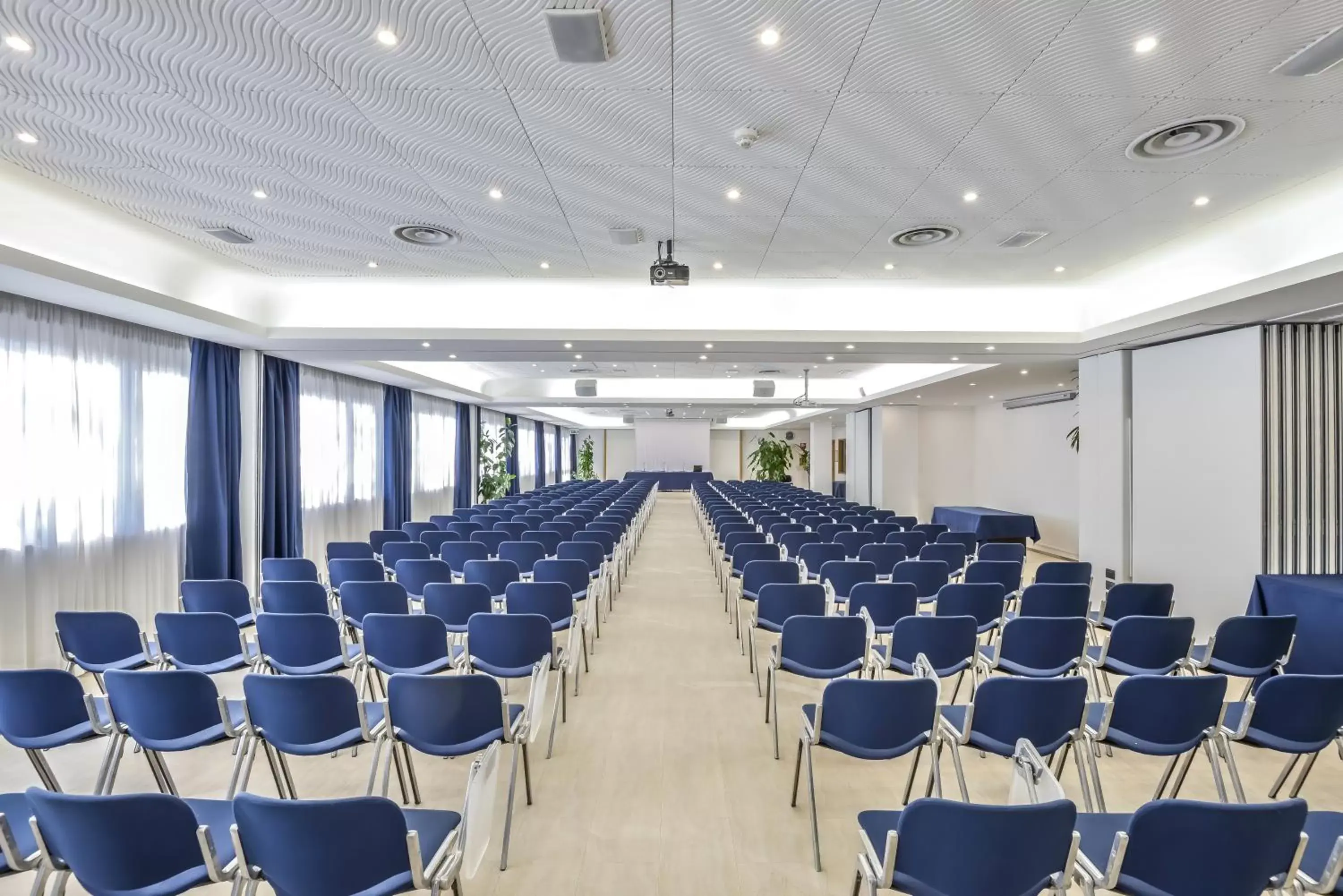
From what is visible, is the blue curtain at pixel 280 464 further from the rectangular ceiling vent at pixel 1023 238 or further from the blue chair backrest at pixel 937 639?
the rectangular ceiling vent at pixel 1023 238

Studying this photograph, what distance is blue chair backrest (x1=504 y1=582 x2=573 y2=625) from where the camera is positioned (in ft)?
18.3

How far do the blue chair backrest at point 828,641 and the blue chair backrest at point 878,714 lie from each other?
43.2 inches

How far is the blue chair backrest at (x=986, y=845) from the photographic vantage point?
6.68ft

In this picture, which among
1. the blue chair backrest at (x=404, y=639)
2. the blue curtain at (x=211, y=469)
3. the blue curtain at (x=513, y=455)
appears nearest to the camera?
the blue chair backrest at (x=404, y=639)

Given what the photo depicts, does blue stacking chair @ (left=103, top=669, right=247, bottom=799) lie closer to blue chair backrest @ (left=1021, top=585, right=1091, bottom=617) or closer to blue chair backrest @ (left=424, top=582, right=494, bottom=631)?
blue chair backrest @ (left=424, top=582, right=494, bottom=631)

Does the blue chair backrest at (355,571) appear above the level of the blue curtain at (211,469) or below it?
below

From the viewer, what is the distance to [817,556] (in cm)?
794

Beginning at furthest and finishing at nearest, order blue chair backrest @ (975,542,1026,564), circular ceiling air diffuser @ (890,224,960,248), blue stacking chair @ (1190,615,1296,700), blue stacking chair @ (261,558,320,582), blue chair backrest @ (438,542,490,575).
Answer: blue chair backrest @ (438,542,490,575), blue chair backrest @ (975,542,1026,564), blue stacking chair @ (261,558,320,582), circular ceiling air diffuser @ (890,224,960,248), blue stacking chair @ (1190,615,1296,700)

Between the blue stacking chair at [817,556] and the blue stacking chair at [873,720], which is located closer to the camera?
the blue stacking chair at [873,720]

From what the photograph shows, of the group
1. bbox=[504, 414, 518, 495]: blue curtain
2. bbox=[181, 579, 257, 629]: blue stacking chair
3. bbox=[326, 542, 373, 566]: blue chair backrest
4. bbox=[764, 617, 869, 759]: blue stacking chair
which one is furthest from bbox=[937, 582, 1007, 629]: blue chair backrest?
bbox=[504, 414, 518, 495]: blue curtain

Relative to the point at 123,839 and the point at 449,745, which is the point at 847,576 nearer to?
the point at 449,745

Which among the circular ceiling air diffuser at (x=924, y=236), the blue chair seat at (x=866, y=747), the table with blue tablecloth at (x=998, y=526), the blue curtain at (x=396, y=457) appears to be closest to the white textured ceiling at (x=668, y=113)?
the circular ceiling air diffuser at (x=924, y=236)

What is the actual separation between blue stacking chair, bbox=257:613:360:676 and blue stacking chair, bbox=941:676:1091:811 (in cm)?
377

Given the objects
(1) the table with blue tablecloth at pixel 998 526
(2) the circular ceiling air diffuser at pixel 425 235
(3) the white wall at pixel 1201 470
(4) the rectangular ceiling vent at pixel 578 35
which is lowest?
(1) the table with blue tablecloth at pixel 998 526
